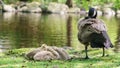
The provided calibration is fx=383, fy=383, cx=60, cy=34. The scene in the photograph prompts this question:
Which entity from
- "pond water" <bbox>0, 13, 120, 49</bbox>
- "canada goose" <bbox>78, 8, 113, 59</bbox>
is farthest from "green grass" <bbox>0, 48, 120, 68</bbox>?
"pond water" <bbox>0, 13, 120, 49</bbox>

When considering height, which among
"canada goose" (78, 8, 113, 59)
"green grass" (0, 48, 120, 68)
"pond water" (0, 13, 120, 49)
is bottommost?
"pond water" (0, 13, 120, 49)

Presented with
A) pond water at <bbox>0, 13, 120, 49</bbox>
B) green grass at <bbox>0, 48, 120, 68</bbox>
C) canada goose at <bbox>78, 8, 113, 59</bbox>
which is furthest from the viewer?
pond water at <bbox>0, 13, 120, 49</bbox>

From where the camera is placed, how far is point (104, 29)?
1680 cm

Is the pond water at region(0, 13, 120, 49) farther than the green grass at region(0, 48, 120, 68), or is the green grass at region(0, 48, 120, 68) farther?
the pond water at region(0, 13, 120, 49)

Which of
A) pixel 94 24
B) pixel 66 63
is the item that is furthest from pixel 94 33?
pixel 66 63

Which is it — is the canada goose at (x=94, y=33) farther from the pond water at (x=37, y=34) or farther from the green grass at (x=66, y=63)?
the pond water at (x=37, y=34)

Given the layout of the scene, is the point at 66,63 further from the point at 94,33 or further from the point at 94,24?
the point at 94,24

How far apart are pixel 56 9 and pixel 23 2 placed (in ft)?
25.4

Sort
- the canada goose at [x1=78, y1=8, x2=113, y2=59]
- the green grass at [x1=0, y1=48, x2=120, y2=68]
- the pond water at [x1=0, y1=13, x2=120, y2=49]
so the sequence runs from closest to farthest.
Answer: the green grass at [x1=0, y1=48, x2=120, y2=68]
the canada goose at [x1=78, y1=8, x2=113, y2=59]
the pond water at [x1=0, y1=13, x2=120, y2=49]

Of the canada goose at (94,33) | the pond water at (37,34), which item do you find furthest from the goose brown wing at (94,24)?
the pond water at (37,34)

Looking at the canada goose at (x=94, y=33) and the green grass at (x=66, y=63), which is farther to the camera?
the canada goose at (x=94, y=33)

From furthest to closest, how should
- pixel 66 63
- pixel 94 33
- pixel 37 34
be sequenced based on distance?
pixel 37 34 < pixel 94 33 < pixel 66 63

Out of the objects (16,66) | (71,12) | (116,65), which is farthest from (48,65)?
(71,12)

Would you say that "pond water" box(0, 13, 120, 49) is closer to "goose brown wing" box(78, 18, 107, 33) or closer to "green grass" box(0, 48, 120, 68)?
"goose brown wing" box(78, 18, 107, 33)
